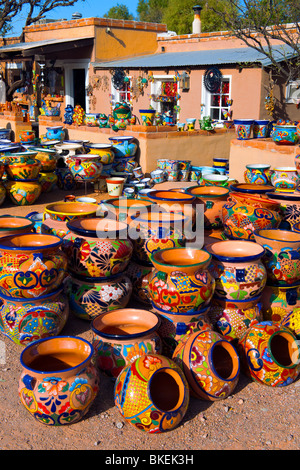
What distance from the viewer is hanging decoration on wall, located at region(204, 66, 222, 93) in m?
11.4

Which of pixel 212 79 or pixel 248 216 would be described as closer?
pixel 248 216

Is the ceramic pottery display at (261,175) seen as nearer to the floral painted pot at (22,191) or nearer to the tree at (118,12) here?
the floral painted pot at (22,191)

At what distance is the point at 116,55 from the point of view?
15.3 meters

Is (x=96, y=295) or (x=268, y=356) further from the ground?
(x=96, y=295)

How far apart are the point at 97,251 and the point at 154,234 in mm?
519

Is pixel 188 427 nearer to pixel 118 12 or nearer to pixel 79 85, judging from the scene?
pixel 79 85

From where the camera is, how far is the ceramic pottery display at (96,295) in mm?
3701

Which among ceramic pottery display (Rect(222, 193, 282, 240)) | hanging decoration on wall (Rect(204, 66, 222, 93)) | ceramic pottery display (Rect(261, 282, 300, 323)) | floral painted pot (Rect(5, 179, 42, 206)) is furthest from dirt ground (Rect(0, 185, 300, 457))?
hanging decoration on wall (Rect(204, 66, 222, 93))

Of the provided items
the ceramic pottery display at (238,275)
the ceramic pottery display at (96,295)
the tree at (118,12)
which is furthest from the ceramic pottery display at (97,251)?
the tree at (118,12)

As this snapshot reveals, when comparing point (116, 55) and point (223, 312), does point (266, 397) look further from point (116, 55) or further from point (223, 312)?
point (116, 55)

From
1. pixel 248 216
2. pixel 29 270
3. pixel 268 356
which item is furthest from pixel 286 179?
pixel 29 270

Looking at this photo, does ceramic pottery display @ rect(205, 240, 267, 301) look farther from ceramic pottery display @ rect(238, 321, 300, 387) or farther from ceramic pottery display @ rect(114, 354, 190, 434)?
ceramic pottery display @ rect(114, 354, 190, 434)

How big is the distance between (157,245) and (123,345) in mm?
1037

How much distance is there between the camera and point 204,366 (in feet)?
9.48
